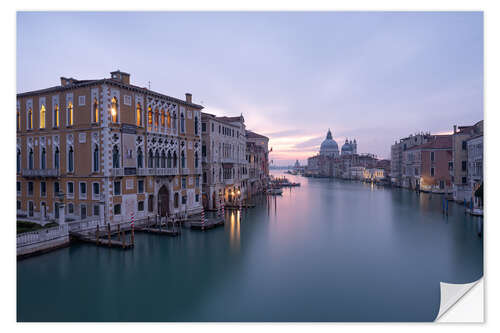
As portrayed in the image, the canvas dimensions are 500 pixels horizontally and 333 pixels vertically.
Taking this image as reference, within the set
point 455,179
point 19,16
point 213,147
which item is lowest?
point 455,179

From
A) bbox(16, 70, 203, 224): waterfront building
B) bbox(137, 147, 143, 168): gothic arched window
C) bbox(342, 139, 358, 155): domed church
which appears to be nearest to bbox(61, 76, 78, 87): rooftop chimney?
A: bbox(16, 70, 203, 224): waterfront building

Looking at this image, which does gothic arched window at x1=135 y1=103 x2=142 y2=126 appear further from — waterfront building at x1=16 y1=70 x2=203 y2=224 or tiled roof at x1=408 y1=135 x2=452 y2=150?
tiled roof at x1=408 y1=135 x2=452 y2=150

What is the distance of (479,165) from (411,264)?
16.1 meters

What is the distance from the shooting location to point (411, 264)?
11.7 metres

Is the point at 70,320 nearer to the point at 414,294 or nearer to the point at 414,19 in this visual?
the point at 414,294

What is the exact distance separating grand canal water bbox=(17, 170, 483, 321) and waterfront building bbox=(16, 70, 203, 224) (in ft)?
8.84

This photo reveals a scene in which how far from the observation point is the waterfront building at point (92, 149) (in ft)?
48.1

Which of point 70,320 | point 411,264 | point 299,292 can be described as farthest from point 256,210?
point 70,320

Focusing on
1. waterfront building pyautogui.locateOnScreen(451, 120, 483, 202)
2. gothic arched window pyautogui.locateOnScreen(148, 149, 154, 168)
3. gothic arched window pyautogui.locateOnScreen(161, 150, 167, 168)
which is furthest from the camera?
waterfront building pyautogui.locateOnScreen(451, 120, 483, 202)

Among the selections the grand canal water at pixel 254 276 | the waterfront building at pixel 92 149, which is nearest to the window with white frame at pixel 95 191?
the waterfront building at pixel 92 149

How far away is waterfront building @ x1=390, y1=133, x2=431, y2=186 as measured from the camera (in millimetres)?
49438

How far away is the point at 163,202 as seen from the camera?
18.5m

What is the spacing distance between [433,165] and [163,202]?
3788 centimetres

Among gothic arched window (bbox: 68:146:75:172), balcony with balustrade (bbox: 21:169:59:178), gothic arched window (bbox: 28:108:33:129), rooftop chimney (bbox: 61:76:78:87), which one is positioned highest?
rooftop chimney (bbox: 61:76:78:87)
